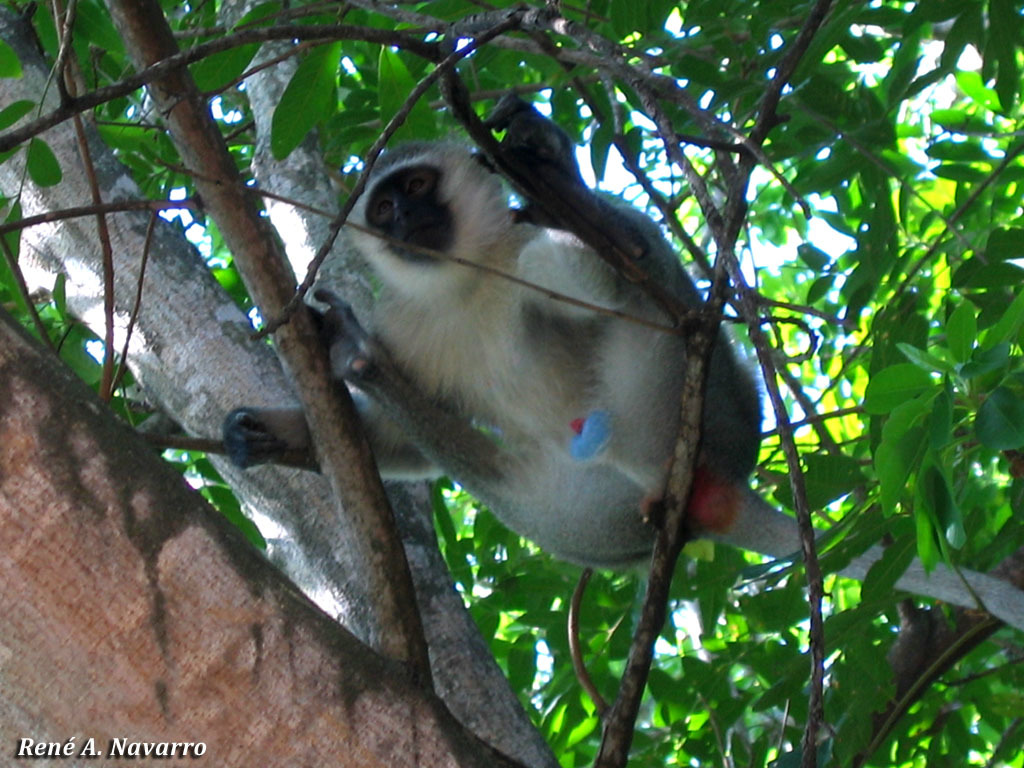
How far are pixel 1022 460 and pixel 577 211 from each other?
4.38 ft

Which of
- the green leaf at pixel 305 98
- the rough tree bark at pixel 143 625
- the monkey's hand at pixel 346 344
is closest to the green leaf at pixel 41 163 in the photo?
the green leaf at pixel 305 98

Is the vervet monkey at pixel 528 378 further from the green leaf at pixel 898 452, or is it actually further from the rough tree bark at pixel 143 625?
the rough tree bark at pixel 143 625

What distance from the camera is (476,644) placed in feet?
11.3

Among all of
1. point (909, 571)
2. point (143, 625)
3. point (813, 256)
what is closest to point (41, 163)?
point (143, 625)

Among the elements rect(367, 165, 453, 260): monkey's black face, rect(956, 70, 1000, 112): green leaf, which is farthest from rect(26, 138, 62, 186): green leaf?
rect(956, 70, 1000, 112): green leaf

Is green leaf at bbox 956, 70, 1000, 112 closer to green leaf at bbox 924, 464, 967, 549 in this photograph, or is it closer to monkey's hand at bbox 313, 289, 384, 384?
monkey's hand at bbox 313, 289, 384, 384

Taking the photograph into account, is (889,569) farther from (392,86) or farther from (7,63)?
(7,63)

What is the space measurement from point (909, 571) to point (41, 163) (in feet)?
9.21

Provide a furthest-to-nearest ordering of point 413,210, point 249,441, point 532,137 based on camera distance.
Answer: point 413,210
point 249,441
point 532,137

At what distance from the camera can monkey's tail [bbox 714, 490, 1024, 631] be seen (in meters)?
3.33

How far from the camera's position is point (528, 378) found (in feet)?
13.5

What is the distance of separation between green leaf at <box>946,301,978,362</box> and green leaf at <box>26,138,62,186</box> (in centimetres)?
243

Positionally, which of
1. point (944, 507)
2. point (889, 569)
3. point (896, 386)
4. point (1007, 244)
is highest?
point (1007, 244)

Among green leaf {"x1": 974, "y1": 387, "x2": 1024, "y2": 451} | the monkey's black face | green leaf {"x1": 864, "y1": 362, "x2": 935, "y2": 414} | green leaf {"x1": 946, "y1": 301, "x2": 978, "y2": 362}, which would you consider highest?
the monkey's black face
